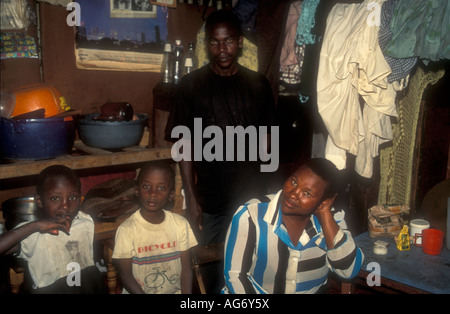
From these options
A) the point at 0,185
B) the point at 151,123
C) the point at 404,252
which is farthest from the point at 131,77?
the point at 404,252

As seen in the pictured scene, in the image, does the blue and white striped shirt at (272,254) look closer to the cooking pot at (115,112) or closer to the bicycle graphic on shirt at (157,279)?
the bicycle graphic on shirt at (157,279)

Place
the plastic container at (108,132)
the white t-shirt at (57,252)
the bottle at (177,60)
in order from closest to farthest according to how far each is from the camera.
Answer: the white t-shirt at (57,252), the plastic container at (108,132), the bottle at (177,60)

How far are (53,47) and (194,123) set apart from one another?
140 cm

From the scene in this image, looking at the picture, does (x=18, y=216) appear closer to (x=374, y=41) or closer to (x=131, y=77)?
(x=131, y=77)

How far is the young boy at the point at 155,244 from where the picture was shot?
A: 2.26 metres

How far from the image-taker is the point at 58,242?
90.1 inches

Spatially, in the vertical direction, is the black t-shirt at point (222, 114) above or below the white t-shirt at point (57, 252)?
above

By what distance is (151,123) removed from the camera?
3.70m

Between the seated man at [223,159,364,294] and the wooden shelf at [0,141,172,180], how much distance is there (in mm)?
1330

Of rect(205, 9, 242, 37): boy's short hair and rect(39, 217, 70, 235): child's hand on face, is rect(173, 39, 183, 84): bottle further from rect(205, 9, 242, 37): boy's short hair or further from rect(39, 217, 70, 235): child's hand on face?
rect(39, 217, 70, 235): child's hand on face

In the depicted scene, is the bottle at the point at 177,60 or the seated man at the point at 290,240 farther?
the bottle at the point at 177,60

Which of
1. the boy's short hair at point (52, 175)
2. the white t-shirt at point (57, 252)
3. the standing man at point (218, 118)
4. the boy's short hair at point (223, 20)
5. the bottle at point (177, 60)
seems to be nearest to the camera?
the white t-shirt at point (57, 252)

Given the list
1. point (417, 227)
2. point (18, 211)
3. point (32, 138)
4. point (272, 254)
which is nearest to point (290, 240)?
point (272, 254)

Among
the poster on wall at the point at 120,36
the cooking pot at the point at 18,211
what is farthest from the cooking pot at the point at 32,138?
the poster on wall at the point at 120,36
